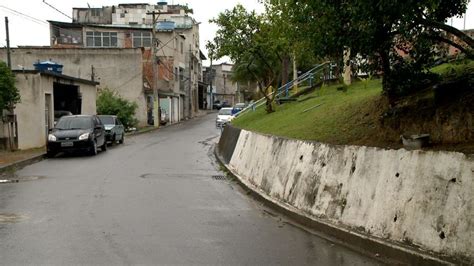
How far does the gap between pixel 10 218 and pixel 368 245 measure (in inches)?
232

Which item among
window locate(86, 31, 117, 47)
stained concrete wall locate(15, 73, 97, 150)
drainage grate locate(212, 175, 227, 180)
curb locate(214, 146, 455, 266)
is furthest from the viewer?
window locate(86, 31, 117, 47)

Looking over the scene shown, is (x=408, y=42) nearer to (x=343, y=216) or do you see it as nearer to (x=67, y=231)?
(x=343, y=216)

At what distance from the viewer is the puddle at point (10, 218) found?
28.1 feet

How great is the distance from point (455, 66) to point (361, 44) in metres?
3.91

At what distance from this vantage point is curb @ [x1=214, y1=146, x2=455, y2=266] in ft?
19.0

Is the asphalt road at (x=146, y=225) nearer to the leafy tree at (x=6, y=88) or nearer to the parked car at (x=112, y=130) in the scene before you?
the leafy tree at (x=6, y=88)

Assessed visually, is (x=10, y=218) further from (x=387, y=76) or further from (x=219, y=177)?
(x=219, y=177)

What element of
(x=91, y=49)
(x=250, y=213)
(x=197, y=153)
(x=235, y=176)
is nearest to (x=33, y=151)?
(x=197, y=153)

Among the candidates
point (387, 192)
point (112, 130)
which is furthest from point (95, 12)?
point (387, 192)

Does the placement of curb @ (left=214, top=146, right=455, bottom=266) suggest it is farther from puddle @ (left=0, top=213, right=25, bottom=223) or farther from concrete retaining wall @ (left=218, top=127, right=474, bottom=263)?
puddle @ (left=0, top=213, right=25, bottom=223)

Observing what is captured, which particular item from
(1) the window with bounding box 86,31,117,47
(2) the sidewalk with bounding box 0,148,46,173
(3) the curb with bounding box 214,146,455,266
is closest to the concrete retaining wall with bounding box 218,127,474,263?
(3) the curb with bounding box 214,146,455,266

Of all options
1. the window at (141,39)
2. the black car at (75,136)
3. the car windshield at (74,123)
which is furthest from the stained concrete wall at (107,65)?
the car windshield at (74,123)

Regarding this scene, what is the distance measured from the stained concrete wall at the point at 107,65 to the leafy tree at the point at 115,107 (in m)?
6.29

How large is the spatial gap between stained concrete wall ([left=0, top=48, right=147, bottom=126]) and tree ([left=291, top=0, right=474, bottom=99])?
131ft
